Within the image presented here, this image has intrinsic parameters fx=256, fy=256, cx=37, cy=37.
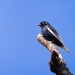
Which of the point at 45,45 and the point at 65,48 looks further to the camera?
the point at 65,48

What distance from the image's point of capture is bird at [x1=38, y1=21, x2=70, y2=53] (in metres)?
9.49

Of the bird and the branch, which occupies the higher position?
the bird

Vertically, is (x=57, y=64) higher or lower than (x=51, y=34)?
lower

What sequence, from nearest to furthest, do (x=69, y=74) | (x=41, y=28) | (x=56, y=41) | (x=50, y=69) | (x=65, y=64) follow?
(x=69, y=74) → (x=65, y=64) → (x=50, y=69) → (x=56, y=41) → (x=41, y=28)

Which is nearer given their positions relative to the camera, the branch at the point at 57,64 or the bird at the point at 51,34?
the branch at the point at 57,64

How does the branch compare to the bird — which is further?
the bird

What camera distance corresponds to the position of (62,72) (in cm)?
552

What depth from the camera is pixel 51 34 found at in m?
10.2

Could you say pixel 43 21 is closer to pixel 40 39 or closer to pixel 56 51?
pixel 40 39

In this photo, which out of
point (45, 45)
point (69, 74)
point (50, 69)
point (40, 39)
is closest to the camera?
point (69, 74)

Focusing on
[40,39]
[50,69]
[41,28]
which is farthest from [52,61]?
[41,28]

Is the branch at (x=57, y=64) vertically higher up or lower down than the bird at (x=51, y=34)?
lower down

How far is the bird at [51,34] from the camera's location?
949 centimetres

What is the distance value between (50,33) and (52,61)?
4223 millimetres
